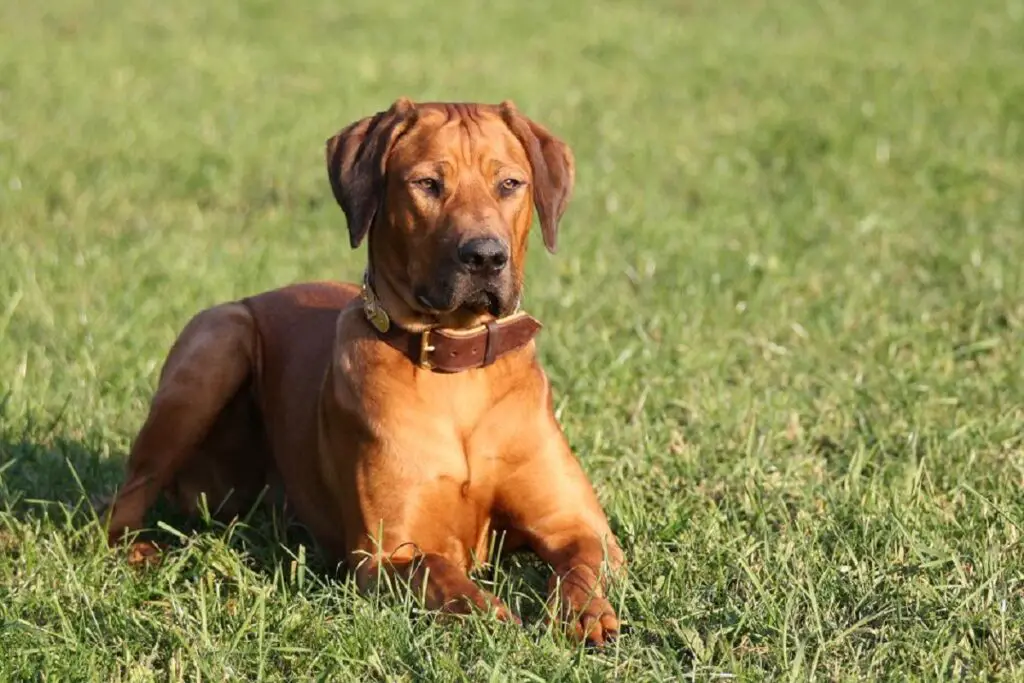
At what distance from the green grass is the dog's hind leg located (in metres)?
0.16

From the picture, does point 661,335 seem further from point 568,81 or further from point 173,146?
point 568,81

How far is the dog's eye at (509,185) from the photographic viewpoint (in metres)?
4.72

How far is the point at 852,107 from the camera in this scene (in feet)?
37.6

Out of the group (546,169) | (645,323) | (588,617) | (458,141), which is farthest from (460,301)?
(645,323)

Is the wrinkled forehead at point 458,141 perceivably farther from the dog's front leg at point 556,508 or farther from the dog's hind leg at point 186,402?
the dog's hind leg at point 186,402

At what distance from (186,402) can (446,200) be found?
4.32 feet

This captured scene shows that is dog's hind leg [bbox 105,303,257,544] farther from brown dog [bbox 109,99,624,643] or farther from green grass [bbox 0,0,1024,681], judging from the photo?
brown dog [bbox 109,99,624,643]

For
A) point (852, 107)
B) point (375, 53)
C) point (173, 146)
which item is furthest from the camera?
point (375, 53)

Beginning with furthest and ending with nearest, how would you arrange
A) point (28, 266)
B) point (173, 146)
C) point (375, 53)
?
1. point (375, 53)
2. point (173, 146)
3. point (28, 266)

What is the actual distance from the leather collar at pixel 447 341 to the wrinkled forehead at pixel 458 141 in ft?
1.42

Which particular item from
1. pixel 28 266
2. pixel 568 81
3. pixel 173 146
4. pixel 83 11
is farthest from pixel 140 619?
pixel 83 11

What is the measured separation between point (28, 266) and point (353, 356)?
374 centimetres

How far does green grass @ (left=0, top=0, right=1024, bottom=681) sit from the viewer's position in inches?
165

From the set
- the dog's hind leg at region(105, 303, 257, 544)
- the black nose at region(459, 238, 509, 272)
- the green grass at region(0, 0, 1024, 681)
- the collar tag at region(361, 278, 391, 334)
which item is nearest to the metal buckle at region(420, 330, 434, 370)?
the collar tag at region(361, 278, 391, 334)
